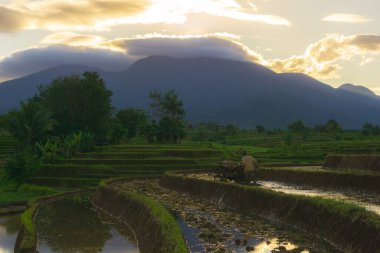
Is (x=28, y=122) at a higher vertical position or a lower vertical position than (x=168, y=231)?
higher

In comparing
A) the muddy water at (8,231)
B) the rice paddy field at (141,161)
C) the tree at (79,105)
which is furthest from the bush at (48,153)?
the tree at (79,105)

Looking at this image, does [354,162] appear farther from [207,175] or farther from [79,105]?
[79,105]

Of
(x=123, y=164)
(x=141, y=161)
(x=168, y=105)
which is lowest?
(x=123, y=164)

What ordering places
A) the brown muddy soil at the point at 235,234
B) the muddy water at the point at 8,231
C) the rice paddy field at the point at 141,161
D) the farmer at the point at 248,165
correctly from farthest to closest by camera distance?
the rice paddy field at the point at 141,161 → the farmer at the point at 248,165 → the muddy water at the point at 8,231 → the brown muddy soil at the point at 235,234

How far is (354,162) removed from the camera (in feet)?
118

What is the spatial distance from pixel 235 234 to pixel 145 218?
5.56 metres

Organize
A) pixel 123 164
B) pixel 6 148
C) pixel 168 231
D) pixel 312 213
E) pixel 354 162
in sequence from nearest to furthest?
pixel 168 231 < pixel 312 213 < pixel 354 162 < pixel 123 164 < pixel 6 148

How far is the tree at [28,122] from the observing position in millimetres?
57406

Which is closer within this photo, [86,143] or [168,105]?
[86,143]

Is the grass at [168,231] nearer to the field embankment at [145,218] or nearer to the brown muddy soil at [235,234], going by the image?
the field embankment at [145,218]

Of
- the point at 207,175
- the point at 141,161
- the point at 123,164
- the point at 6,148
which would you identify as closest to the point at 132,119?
the point at 6,148

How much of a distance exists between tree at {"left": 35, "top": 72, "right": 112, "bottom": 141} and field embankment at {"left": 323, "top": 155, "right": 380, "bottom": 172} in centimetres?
4940

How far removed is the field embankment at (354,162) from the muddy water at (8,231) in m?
25.0

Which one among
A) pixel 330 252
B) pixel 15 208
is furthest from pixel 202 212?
pixel 15 208
